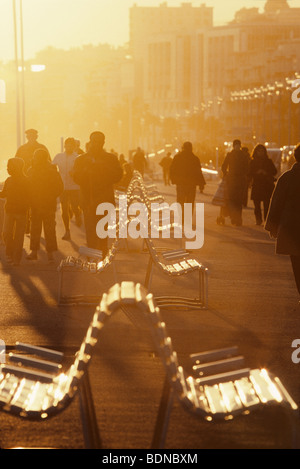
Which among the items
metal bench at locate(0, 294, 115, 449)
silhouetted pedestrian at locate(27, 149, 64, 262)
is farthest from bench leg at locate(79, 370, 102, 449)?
silhouetted pedestrian at locate(27, 149, 64, 262)

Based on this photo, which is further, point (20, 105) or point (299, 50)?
point (299, 50)

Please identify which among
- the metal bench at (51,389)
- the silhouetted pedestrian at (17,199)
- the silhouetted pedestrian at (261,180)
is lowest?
the silhouetted pedestrian at (261,180)

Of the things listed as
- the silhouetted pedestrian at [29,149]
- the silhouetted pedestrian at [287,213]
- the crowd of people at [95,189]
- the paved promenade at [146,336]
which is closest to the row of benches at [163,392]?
the paved promenade at [146,336]

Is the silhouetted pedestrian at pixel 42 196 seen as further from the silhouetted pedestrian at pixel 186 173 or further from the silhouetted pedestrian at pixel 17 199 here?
the silhouetted pedestrian at pixel 186 173

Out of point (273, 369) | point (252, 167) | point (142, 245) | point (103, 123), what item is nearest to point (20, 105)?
point (252, 167)

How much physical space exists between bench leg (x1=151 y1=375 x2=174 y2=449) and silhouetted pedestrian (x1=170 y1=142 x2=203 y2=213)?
16222 mm

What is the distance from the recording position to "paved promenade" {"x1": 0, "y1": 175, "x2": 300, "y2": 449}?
6762mm

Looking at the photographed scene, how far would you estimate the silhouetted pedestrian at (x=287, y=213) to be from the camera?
11.3m

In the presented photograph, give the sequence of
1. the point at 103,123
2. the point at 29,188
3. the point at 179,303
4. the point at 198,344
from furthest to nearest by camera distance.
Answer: the point at 103,123 → the point at 29,188 → the point at 179,303 → the point at 198,344

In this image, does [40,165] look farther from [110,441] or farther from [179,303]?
[110,441]

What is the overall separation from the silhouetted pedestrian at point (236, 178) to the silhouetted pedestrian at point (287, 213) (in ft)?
38.9

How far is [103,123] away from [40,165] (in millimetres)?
180975

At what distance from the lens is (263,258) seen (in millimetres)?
16859

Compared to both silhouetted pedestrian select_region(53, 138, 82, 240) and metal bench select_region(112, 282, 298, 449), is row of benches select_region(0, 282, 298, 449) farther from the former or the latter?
silhouetted pedestrian select_region(53, 138, 82, 240)
